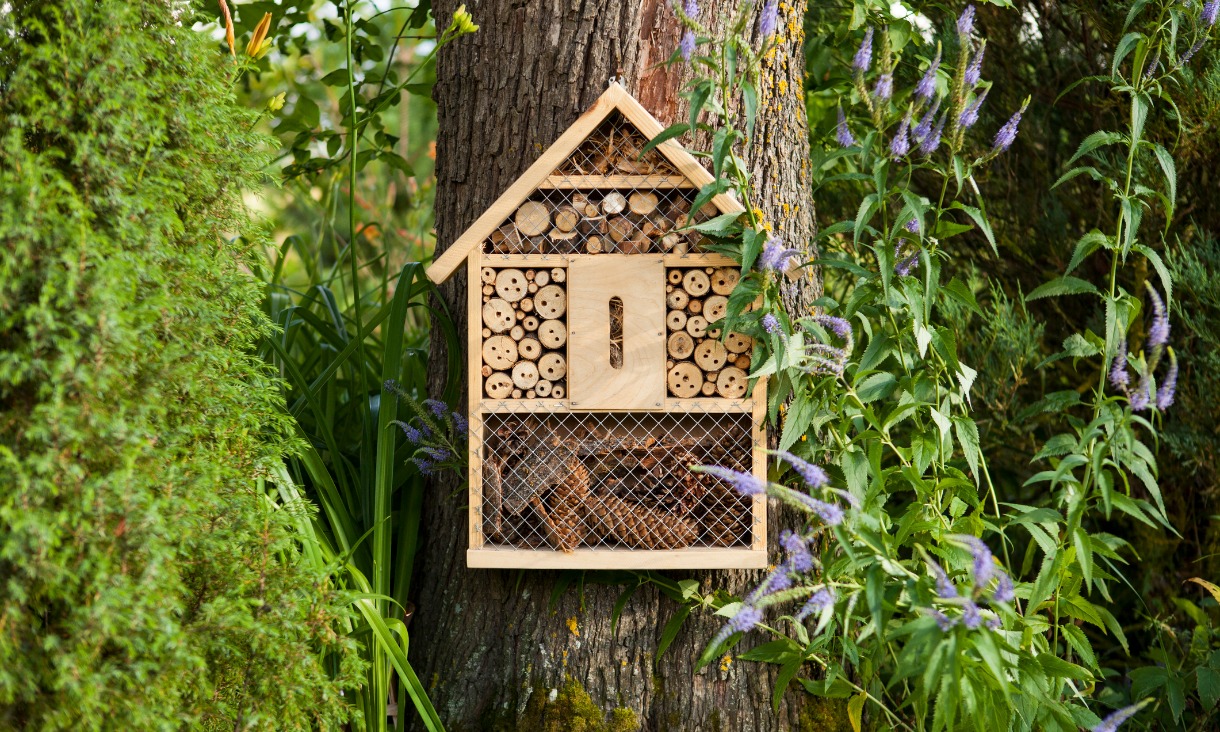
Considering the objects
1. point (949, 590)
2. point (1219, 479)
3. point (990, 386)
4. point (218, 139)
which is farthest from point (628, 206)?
point (1219, 479)

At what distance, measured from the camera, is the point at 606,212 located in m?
1.87

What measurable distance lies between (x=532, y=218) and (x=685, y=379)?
0.45 meters

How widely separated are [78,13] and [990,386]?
2280mm

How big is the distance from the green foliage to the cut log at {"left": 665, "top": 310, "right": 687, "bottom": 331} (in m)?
0.81

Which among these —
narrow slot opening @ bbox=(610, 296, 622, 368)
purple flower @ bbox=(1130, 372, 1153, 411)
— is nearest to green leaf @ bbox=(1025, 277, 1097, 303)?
purple flower @ bbox=(1130, 372, 1153, 411)

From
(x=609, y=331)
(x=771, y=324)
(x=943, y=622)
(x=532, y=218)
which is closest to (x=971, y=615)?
(x=943, y=622)

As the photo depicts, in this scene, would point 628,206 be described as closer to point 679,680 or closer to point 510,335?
point 510,335

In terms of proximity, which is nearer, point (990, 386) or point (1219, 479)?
point (1219, 479)

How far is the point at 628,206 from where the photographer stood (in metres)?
1.88

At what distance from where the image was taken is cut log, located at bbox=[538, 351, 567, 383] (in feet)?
6.11

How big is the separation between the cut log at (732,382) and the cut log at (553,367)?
0.32 meters

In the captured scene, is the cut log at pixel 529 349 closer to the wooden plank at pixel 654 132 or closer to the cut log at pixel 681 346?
the cut log at pixel 681 346

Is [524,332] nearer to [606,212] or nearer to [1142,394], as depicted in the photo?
[606,212]

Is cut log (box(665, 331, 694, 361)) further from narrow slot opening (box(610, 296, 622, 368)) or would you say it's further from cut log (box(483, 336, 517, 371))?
cut log (box(483, 336, 517, 371))
